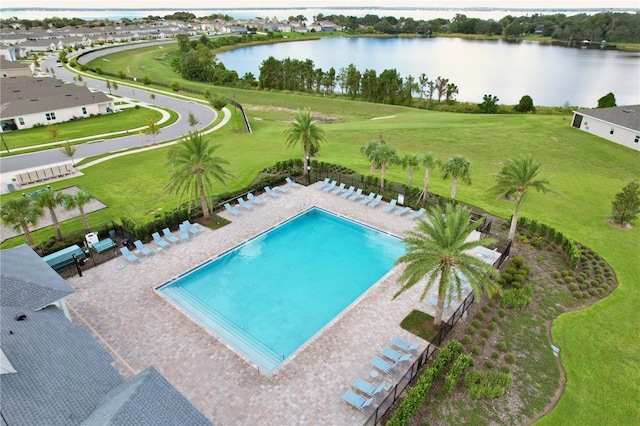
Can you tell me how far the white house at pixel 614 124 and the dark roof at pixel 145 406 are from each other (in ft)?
158

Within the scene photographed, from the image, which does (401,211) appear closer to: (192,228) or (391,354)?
(391,354)

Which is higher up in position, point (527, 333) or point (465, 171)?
point (465, 171)

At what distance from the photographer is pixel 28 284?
1577cm

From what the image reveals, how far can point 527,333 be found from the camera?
17.5 metres

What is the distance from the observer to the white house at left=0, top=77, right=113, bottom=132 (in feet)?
165

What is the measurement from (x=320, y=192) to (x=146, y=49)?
134m

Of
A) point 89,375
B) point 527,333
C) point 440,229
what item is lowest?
point 527,333

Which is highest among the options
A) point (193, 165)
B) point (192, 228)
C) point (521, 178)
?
point (521, 178)

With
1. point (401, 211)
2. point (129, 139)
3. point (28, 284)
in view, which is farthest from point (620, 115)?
point (129, 139)

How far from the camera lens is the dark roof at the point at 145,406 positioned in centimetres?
1006

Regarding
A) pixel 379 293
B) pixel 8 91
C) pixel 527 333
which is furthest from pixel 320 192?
pixel 8 91

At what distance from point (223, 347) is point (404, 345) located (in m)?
7.60

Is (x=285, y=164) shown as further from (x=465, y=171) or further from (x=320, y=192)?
(x=465, y=171)

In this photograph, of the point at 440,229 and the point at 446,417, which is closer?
the point at 446,417
